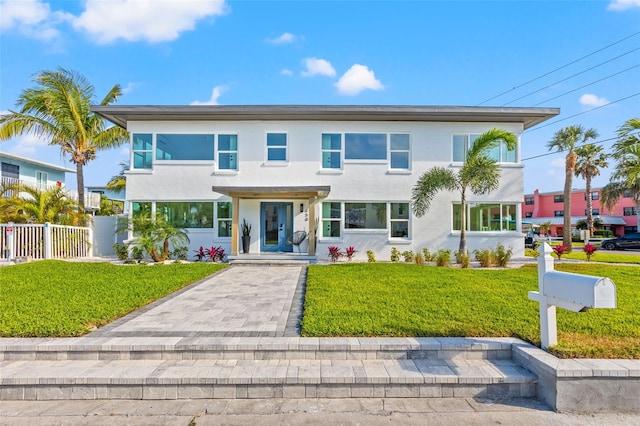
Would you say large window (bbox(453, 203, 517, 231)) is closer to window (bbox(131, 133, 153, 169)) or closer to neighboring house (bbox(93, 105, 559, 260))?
neighboring house (bbox(93, 105, 559, 260))

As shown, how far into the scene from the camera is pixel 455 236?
14.5 meters

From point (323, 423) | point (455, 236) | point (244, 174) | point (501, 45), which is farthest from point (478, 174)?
point (323, 423)

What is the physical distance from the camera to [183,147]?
47.8ft

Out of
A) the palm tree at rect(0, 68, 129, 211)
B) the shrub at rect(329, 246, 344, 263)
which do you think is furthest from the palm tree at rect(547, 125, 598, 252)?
the palm tree at rect(0, 68, 129, 211)

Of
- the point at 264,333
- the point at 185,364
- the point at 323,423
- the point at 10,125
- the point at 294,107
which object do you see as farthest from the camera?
the point at 10,125

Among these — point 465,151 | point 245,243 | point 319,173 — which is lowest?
point 245,243

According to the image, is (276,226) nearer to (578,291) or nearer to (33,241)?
(33,241)

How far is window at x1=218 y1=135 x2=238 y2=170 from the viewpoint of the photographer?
14539mm

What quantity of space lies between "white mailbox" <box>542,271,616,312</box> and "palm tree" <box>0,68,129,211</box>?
57.4 ft

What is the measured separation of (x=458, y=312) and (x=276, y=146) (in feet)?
34.6

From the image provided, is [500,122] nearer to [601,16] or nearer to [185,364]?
[601,16]

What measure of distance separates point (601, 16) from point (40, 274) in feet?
62.8

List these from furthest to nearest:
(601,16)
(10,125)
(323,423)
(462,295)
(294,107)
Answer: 1. (10,125)
2. (294,107)
3. (601,16)
4. (462,295)
5. (323,423)

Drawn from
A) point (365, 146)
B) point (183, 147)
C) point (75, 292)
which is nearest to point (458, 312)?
point (75, 292)
